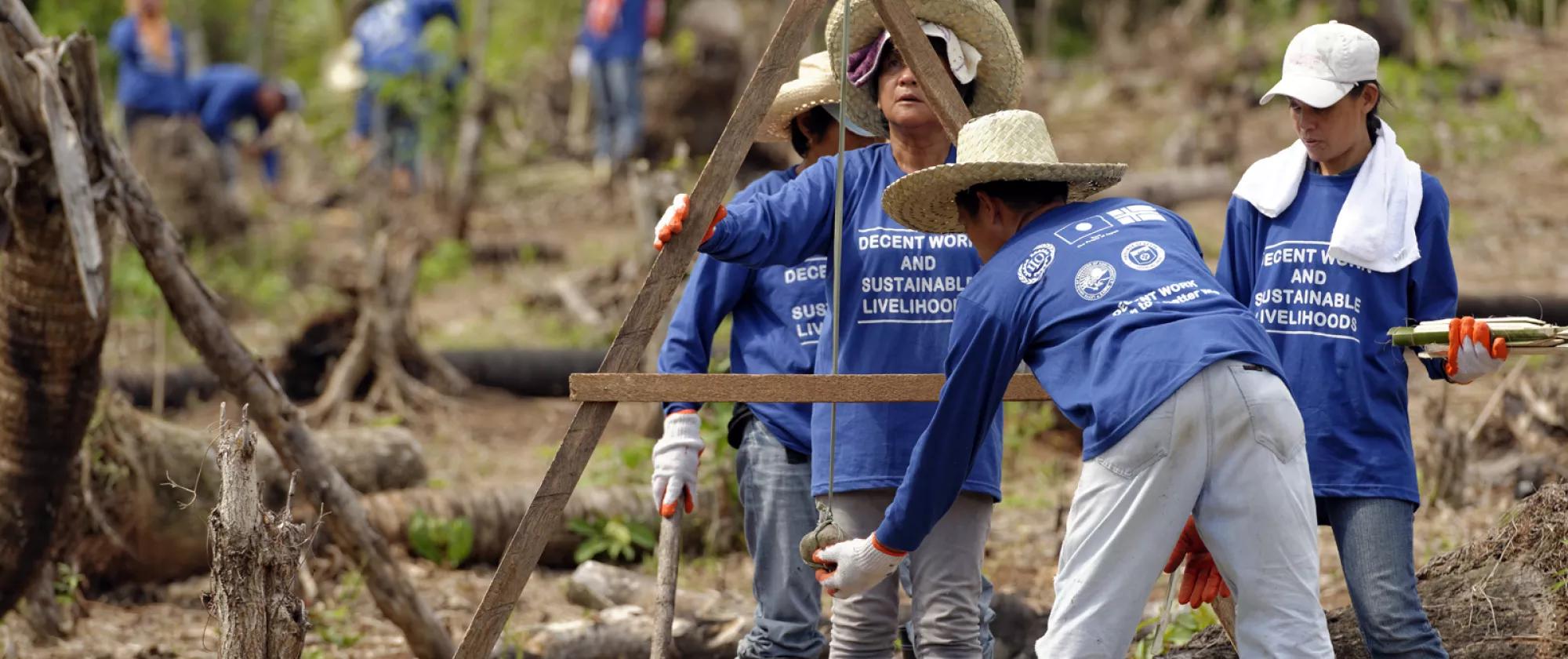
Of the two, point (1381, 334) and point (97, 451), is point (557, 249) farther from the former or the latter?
point (1381, 334)

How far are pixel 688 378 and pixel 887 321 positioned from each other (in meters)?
0.49

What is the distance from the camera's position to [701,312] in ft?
14.5

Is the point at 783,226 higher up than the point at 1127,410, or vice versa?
the point at 783,226

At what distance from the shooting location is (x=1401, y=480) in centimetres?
385

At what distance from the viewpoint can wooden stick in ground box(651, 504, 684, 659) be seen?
4.13 metres

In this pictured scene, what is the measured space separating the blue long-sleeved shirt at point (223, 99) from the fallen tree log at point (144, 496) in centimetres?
909

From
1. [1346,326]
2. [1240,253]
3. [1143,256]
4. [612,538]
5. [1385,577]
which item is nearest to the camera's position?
[1143,256]

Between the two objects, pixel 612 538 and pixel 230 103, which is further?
pixel 230 103

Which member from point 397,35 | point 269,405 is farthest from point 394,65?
point 269,405

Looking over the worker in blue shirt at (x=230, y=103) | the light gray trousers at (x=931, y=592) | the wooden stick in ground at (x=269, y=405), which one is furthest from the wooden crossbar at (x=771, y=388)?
the worker in blue shirt at (x=230, y=103)

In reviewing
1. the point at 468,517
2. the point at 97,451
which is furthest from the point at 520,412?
the point at 97,451

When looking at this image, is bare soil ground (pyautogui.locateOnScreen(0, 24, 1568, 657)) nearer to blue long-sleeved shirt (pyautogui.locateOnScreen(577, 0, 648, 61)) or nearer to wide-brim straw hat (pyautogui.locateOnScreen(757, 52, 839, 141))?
blue long-sleeved shirt (pyautogui.locateOnScreen(577, 0, 648, 61))

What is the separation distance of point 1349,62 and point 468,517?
13.3 feet

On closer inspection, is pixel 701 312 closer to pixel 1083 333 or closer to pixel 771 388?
pixel 771 388
